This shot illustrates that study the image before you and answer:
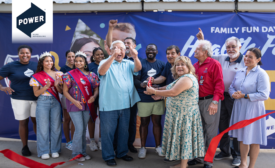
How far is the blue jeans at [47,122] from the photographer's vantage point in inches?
119

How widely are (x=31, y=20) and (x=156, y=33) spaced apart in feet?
8.62

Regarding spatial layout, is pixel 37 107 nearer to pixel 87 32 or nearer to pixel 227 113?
pixel 87 32

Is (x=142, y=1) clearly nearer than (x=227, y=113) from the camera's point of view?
No

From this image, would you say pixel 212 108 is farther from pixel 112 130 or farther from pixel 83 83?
pixel 83 83

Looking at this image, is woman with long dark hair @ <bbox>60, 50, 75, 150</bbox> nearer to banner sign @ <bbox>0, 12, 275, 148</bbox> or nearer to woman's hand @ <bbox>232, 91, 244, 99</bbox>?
banner sign @ <bbox>0, 12, 275, 148</bbox>

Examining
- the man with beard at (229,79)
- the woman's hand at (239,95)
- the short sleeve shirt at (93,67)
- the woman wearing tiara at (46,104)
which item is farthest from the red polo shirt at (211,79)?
the woman wearing tiara at (46,104)

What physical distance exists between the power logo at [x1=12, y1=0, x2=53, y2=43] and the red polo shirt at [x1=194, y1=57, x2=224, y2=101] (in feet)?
10.0

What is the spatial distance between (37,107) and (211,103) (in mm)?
2627

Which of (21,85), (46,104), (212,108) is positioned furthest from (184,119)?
(21,85)

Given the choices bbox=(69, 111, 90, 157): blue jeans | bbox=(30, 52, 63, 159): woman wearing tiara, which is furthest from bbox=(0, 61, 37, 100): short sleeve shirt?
bbox=(69, 111, 90, 157): blue jeans

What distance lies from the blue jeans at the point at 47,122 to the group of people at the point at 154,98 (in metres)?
0.01

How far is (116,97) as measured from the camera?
277 cm

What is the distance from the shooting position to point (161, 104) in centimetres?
315

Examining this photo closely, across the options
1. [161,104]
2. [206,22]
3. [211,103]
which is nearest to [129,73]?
[161,104]
